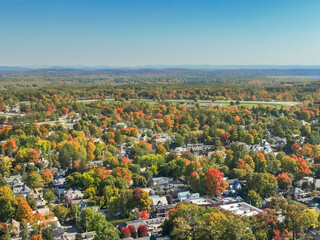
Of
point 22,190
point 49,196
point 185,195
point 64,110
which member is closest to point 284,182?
point 185,195

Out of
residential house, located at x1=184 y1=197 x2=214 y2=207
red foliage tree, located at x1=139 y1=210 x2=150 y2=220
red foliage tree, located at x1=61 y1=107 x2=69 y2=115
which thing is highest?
red foliage tree, located at x1=61 y1=107 x2=69 y2=115

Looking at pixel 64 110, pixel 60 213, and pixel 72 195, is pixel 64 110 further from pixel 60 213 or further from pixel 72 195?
pixel 60 213

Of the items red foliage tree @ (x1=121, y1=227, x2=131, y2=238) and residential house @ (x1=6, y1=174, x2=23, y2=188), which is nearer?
red foliage tree @ (x1=121, y1=227, x2=131, y2=238)

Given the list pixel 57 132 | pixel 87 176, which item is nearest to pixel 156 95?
pixel 57 132

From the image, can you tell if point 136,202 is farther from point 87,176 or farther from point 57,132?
point 57,132

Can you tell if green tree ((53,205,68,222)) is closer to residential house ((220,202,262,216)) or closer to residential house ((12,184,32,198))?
residential house ((12,184,32,198))

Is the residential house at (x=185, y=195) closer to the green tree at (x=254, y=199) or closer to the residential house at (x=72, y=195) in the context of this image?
the green tree at (x=254, y=199)

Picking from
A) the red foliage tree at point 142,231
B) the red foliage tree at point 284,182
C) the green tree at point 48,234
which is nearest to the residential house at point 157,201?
the red foliage tree at point 142,231

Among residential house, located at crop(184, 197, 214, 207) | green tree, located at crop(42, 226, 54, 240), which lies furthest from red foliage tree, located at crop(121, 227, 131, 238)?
residential house, located at crop(184, 197, 214, 207)

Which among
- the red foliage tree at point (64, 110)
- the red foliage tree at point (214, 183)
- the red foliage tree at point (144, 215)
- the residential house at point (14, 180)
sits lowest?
the red foliage tree at point (144, 215)
